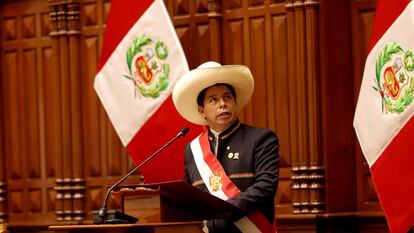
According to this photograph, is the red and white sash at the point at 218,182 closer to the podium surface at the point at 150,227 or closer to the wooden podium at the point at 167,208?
the wooden podium at the point at 167,208

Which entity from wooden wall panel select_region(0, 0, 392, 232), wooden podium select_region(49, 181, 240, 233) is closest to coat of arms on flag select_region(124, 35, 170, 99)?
wooden wall panel select_region(0, 0, 392, 232)

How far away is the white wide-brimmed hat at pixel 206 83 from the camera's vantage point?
525 cm

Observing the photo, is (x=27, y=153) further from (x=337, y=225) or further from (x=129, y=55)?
(x=337, y=225)

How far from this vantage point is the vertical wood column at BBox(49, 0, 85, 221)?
8.57 m

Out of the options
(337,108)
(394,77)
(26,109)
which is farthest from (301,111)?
(26,109)

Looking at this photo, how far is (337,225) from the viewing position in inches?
289

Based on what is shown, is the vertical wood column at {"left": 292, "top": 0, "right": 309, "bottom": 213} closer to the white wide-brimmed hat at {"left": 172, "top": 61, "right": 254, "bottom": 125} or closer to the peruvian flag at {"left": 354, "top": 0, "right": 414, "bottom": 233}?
the peruvian flag at {"left": 354, "top": 0, "right": 414, "bottom": 233}

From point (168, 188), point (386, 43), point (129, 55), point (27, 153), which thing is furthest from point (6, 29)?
point (168, 188)

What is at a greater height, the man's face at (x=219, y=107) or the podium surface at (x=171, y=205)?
the man's face at (x=219, y=107)

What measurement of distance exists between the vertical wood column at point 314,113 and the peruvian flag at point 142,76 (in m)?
0.80

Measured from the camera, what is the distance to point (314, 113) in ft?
24.1

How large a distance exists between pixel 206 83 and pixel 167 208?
2.31 ft

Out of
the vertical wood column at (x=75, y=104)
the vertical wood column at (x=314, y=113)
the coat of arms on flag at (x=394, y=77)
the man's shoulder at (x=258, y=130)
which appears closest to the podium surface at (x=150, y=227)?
the man's shoulder at (x=258, y=130)

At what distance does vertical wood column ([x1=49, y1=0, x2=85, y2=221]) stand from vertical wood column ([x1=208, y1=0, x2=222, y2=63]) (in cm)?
121
